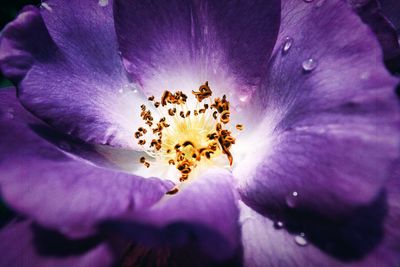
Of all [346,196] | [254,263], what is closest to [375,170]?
[346,196]

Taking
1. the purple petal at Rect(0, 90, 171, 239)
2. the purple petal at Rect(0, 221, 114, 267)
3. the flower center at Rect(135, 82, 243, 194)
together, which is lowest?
the purple petal at Rect(0, 221, 114, 267)

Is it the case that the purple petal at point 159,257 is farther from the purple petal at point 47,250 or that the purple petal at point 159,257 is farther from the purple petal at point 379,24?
the purple petal at point 379,24

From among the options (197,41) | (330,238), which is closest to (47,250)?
(330,238)

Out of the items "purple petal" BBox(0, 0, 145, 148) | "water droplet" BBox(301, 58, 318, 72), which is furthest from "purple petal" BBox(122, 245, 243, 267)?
"water droplet" BBox(301, 58, 318, 72)

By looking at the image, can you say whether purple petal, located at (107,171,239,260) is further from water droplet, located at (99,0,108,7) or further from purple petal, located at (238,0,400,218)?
water droplet, located at (99,0,108,7)

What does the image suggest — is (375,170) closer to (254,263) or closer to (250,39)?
(254,263)
